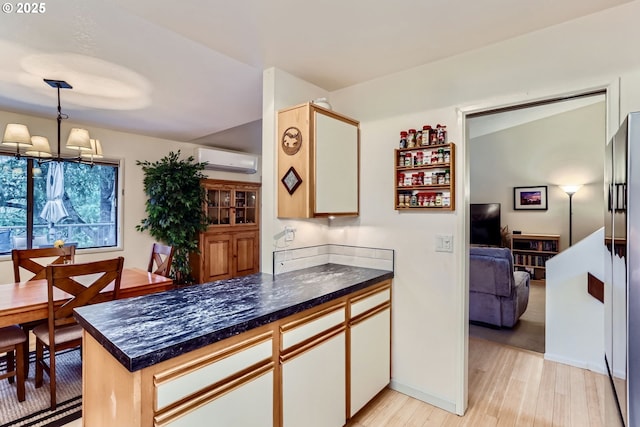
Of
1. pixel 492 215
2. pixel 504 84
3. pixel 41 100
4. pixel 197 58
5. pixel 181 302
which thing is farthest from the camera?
pixel 492 215

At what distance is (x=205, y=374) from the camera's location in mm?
1188

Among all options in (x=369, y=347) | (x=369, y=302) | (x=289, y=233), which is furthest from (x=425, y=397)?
(x=289, y=233)

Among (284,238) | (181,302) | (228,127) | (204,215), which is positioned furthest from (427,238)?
(204,215)

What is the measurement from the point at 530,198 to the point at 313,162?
597 centimetres

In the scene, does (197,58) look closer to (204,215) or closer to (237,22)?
(237,22)

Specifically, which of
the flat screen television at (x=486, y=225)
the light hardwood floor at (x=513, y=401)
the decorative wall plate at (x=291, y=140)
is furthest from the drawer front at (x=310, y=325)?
the flat screen television at (x=486, y=225)

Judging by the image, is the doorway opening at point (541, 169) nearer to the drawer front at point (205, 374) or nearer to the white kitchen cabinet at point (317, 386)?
the white kitchen cabinet at point (317, 386)

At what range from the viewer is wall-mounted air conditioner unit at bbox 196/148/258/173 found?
4883 millimetres

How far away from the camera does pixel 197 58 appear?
2.18 metres

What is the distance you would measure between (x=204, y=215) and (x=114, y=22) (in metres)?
3.16

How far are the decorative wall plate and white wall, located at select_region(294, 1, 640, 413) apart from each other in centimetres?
65

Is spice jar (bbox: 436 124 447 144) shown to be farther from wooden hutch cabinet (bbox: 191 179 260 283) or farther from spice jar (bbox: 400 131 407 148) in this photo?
wooden hutch cabinet (bbox: 191 179 260 283)

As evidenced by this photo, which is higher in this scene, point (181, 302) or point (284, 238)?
point (284, 238)

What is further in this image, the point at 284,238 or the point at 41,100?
the point at 41,100
